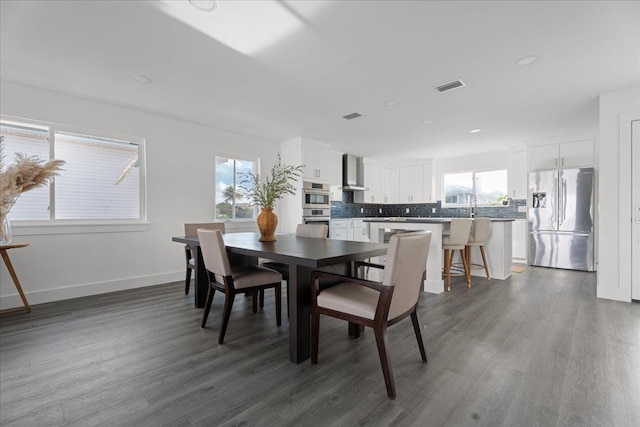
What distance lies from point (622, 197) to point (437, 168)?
159 inches

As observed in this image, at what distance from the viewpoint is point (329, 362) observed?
6.31 ft

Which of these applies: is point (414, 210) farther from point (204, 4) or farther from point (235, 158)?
point (204, 4)

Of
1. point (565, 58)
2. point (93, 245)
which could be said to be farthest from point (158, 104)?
point (565, 58)

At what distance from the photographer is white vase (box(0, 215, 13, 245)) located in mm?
2809

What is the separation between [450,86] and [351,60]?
1231 millimetres

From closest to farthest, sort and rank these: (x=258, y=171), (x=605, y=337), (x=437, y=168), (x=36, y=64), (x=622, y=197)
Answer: (x=605, y=337) < (x=36, y=64) < (x=622, y=197) < (x=258, y=171) < (x=437, y=168)

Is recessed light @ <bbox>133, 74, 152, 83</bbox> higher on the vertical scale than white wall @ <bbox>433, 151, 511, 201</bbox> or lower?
higher

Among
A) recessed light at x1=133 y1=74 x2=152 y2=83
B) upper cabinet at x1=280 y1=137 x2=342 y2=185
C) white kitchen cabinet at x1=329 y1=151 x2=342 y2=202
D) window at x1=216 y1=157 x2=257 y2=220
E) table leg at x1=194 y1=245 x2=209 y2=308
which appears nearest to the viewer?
recessed light at x1=133 y1=74 x2=152 y2=83

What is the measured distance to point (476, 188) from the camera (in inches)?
259

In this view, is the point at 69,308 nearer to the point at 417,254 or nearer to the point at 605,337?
the point at 417,254

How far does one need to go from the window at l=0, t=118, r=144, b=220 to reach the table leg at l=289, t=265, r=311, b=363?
3164mm

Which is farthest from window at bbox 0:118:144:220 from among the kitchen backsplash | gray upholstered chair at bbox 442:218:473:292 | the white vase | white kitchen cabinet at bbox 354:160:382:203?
white kitchen cabinet at bbox 354:160:382:203

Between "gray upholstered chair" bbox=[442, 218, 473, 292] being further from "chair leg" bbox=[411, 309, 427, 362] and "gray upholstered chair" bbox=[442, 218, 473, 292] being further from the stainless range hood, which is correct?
the stainless range hood

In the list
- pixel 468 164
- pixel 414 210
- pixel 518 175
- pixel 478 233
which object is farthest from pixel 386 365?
pixel 414 210
